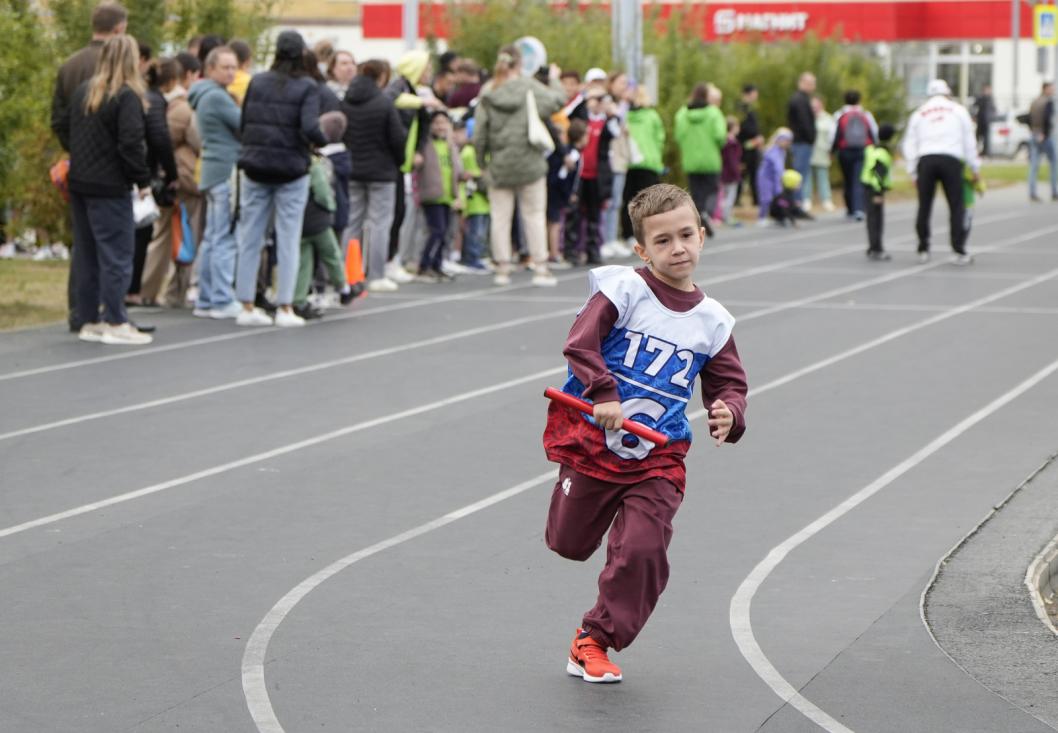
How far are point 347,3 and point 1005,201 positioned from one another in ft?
179

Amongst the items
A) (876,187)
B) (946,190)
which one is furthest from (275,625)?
(876,187)

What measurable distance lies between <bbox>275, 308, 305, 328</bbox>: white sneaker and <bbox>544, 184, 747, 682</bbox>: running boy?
31.7 feet

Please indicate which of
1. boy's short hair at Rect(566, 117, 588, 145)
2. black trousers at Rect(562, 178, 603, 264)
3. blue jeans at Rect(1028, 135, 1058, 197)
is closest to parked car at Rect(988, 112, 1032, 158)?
blue jeans at Rect(1028, 135, 1058, 197)

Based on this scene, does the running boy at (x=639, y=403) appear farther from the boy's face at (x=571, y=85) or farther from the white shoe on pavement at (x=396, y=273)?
the boy's face at (x=571, y=85)

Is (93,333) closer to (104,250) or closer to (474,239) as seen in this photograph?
(104,250)

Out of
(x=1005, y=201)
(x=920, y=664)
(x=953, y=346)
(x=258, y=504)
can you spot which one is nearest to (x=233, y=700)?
(x=920, y=664)

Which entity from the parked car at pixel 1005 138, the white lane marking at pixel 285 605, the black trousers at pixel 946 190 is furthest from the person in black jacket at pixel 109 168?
the parked car at pixel 1005 138

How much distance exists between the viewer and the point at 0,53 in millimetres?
14938

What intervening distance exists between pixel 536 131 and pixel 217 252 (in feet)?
12.8

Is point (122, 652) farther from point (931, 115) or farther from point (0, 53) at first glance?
point (931, 115)

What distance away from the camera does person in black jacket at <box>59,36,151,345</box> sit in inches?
541

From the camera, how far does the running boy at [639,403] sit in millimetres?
5809

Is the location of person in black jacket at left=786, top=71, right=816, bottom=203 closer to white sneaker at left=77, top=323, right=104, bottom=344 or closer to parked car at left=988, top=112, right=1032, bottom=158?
white sneaker at left=77, top=323, right=104, bottom=344

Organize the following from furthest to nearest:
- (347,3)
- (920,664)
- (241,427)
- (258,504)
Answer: (347,3) < (241,427) < (258,504) < (920,664)
